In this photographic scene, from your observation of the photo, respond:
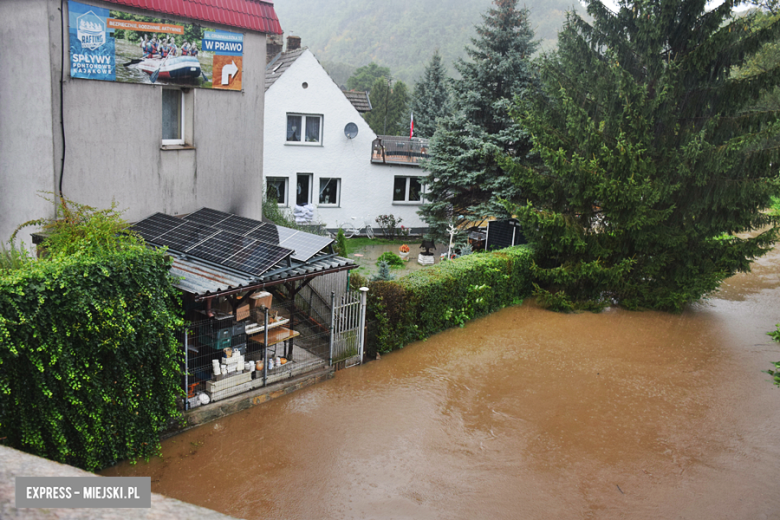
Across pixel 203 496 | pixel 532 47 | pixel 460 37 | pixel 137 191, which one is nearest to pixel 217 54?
pixel 137 191

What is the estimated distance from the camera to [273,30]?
12.2 meters

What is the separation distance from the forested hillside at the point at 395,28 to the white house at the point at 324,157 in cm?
8759

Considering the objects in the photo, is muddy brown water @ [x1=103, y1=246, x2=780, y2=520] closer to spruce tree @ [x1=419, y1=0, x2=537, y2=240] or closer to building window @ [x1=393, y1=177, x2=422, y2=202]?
spruce tree @ [x1=419, y1=0, x2=537, y2=240]

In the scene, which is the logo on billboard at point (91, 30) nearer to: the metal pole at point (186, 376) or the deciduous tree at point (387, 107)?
the metal pole at point (186, 376)

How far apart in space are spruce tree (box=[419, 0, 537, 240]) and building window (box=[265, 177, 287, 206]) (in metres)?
6.09

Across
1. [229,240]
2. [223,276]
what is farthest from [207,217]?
[223,276]

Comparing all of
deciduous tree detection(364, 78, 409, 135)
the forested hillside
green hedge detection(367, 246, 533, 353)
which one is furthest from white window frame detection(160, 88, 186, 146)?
the forested hillside

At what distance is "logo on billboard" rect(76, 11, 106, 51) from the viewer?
9.44 m

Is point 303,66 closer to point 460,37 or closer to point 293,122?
point 293,122

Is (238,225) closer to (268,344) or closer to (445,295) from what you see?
(268,344)

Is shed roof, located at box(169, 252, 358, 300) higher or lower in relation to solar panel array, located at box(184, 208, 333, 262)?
lower

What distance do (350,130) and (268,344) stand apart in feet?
49.2

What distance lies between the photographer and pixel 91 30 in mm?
9570

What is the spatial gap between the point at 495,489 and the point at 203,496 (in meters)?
3.88
